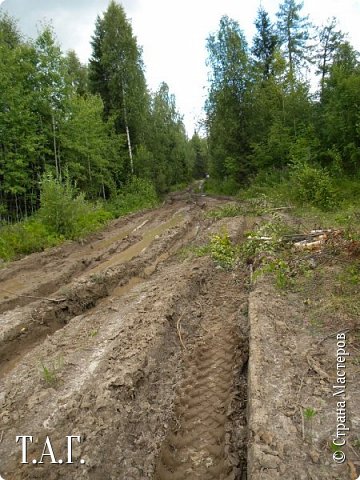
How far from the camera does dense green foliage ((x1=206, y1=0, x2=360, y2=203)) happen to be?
15766 mm

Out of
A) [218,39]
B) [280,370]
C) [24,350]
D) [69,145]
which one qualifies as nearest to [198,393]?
[280,370]

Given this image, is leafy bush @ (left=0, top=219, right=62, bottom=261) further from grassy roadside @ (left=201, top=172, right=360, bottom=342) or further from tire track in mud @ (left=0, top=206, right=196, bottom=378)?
grassy roadside @ (left=201, top=172, right=360, bottom=342)

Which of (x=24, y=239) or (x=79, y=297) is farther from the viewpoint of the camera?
(x=24, y=239)

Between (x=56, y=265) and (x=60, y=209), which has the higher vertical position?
(x=60, y=209)

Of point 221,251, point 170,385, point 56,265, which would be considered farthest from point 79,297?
point 221,251

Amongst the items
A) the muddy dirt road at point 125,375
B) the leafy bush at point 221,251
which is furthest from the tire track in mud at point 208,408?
the leafy bush at point 221,251

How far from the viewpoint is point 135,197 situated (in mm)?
24094

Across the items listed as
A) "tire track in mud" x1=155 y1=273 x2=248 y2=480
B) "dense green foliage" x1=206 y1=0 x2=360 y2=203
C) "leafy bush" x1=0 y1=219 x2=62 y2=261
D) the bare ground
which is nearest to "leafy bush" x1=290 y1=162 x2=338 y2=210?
"dense green foliage" x1=206 y1=0 x2=360 y2=203

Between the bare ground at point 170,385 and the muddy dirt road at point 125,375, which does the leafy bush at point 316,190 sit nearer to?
the muddy dirt road at point 125,375

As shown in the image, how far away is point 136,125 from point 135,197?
6110 mm

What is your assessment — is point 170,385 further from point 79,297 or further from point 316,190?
point 316,190

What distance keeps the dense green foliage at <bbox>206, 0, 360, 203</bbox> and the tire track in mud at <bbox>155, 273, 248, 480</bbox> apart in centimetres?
960

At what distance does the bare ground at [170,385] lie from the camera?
3.40m

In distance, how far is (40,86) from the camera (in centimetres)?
1703
